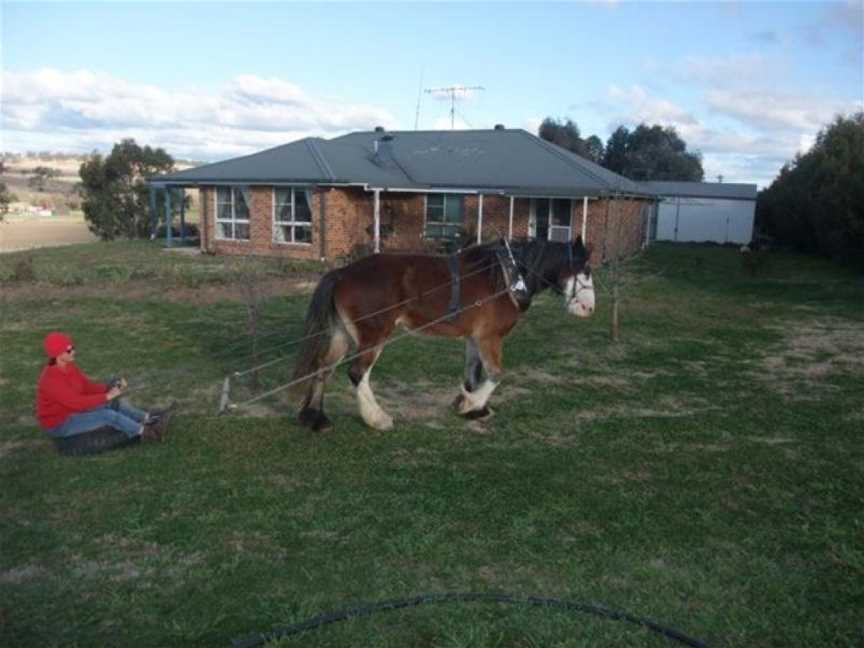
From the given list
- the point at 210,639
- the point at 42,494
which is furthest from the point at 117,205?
the point at 210,639

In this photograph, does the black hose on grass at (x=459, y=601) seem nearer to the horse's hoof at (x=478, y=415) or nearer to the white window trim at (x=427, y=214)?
the horse's hoof at (x=478, y=415)

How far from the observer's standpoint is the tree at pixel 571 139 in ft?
197

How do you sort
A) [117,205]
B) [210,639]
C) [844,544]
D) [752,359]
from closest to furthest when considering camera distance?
[210,639] → [844,544] → [752,359] → [117,205]

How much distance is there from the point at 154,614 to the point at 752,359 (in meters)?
8.40

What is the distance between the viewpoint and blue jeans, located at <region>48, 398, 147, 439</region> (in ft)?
18.5

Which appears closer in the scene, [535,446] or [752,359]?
[535,446]

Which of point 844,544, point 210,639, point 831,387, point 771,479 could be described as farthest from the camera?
point 831,387

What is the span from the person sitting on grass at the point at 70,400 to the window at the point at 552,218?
750 inches

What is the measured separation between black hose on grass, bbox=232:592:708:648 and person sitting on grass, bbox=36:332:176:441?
2926mm

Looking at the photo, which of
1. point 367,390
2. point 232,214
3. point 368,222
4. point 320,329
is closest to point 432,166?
point 368,222

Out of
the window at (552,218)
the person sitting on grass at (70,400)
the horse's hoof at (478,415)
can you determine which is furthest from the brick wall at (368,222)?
the person sitting on grass at (70,400)

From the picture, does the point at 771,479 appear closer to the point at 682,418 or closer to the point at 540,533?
the point at 682,418

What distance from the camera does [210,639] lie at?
3379 millimetres

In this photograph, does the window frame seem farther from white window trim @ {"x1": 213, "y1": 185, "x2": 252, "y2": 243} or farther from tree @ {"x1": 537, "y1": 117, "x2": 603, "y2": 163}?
tree @ {"x1": 537, "y1": 117, "x2": 603, "y2": 163}
